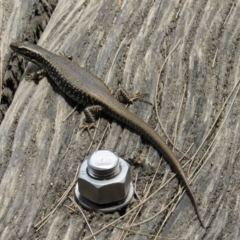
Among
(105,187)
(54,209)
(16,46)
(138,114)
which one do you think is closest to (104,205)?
(105,187)

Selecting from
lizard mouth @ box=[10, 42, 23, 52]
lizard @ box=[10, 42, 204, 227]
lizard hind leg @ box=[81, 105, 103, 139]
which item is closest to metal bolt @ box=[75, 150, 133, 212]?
lizard @ box=[10, 42, 204, 227]

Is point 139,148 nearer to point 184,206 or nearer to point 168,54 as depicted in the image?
point 184,206

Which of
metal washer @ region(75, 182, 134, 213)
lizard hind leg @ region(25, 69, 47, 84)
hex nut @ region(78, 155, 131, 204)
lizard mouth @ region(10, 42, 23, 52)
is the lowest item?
lizard hind leg @ region(25, 69, 47, 84)

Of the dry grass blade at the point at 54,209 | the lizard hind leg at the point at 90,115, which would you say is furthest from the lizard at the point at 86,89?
the dry grass blade at the point at 54,209

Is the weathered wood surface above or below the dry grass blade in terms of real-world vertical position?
above

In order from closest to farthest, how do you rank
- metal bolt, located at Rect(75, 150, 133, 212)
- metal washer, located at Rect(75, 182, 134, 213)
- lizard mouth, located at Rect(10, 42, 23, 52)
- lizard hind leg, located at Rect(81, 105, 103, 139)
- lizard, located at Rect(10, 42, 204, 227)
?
1. metal bolt, located at Rect(75, 150, 133, 212)
2. metal washer, located at Rect(75, 182, 134, 213)
3. lizard, located at Rect(10, 42, 204, 227)
4. lizard hind leg, located at Rect(81, 105, 103, 139)
5. lizard mouth, located at Rect(10, 42, 23, 52)

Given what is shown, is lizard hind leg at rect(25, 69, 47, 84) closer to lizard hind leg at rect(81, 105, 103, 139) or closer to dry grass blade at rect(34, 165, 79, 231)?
lizard hind leg at rect(81, 105, 103, 139)

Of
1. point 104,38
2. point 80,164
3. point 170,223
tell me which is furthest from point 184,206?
point 104,38
